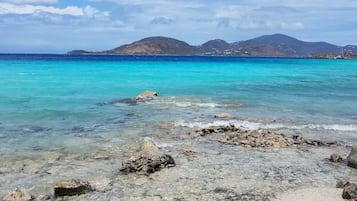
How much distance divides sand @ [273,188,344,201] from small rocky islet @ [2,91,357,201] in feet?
0.84

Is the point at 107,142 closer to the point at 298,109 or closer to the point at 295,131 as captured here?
the point at 295,131

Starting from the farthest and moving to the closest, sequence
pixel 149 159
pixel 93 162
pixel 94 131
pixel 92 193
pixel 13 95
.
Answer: pixel 13 95 → pixel 94 131 → pixel 93 162 → pixel 149 159 → pixel 92 193

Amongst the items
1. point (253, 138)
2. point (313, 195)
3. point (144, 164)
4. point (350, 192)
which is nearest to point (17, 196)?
point (144, 164)

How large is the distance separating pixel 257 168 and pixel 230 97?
72.0 feet

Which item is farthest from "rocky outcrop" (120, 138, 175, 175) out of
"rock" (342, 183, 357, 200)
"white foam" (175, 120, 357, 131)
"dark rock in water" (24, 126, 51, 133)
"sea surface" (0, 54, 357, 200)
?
"dark rock in water" (24, 126, 51, 133)

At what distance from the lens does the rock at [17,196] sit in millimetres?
11686

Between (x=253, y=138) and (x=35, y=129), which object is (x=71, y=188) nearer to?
(x=253, y=138)

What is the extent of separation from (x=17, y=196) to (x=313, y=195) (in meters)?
7.78

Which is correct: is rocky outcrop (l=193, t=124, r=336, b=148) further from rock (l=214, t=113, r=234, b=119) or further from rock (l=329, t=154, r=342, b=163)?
rock (l=214, t=113, r=234, b=119)

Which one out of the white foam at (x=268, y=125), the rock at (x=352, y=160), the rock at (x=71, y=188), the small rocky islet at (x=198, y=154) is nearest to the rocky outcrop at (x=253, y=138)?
the small rocky islet at (x=198, y=154)

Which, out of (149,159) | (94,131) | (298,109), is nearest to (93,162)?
(149,159)

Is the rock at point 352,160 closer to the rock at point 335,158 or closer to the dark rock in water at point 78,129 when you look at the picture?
the rock at point 335,158

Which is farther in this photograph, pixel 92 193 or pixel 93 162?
Result: pixel 93 162

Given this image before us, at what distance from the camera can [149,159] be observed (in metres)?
14.3
